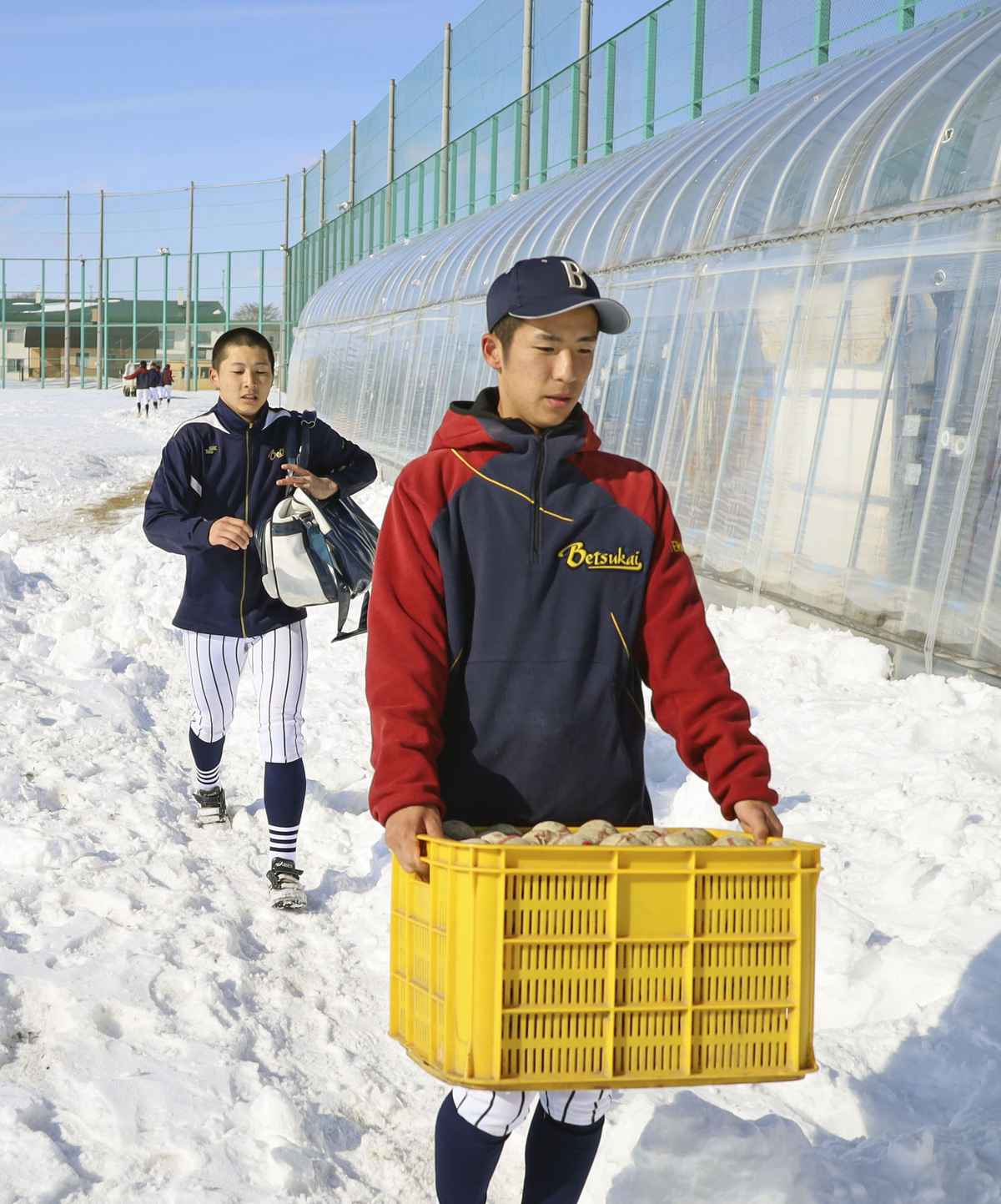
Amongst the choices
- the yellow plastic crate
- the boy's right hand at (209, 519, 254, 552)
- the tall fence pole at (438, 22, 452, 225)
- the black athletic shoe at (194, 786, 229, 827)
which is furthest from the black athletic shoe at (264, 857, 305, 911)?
the tall fence pole at (438, 22, 452, 225)

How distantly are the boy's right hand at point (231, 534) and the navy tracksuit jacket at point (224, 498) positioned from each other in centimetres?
15

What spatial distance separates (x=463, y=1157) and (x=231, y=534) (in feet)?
9.24

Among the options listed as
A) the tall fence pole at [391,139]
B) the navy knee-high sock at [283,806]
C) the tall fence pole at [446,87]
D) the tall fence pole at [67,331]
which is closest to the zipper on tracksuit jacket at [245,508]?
the navy knee-high sock at [283,806]

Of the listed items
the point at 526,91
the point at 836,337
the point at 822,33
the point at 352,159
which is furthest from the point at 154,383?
the point at 836,337

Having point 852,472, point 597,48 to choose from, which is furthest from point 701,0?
point 852,472

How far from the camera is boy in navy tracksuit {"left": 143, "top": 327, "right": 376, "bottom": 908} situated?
4.94 meters

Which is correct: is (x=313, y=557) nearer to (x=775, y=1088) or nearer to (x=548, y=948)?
(x=775, y=1088)

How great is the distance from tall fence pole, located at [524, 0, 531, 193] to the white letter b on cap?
23556 millimetres

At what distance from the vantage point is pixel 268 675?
5055 millimetres

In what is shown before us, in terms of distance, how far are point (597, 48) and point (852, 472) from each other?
52.6 feet

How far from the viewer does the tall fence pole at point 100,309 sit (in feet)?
188

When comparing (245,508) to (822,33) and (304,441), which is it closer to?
(304,441)

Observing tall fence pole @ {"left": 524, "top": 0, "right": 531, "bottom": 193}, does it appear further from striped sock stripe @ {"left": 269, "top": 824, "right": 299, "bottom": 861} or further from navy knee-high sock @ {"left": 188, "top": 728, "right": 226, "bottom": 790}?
striped sock stripe @ {"left": 269, "top": 824, "right": 299, "bottom": 861}

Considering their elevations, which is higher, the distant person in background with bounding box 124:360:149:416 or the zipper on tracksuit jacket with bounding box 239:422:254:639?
the zipper on tracksuit jacket with bounding box 239:422:254:639
